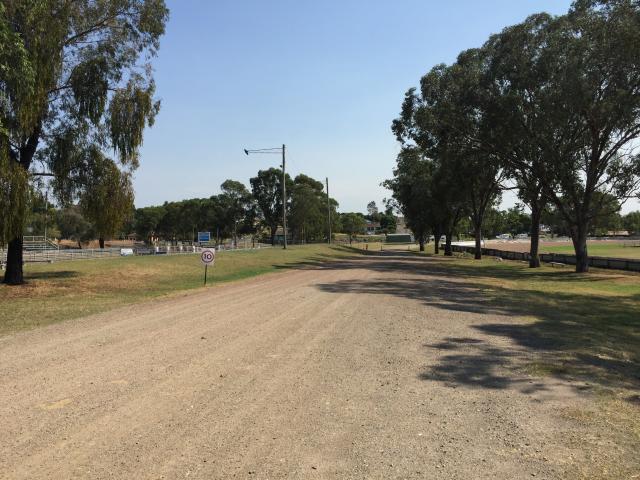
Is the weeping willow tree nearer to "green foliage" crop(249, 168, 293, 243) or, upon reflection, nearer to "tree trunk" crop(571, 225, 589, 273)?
"tree trunk" crop(571, 225, 589, 273)

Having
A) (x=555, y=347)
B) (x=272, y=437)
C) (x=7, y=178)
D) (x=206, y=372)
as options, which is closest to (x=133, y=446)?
(x=272, y=437)

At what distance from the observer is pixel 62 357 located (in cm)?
784

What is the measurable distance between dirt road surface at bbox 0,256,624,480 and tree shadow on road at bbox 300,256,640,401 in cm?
8

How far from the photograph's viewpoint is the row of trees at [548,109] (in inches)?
939

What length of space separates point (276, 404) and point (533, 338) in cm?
618

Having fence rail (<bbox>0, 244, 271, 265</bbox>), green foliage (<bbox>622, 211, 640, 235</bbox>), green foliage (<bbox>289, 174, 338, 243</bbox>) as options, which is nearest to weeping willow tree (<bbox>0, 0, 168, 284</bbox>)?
fence rail (<bbox>0, 244, 271, 265</bbox>)

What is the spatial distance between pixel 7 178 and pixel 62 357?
10208 millimetres

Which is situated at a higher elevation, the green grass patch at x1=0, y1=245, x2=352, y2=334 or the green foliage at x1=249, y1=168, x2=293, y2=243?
the green foliage at x1=249, y1=168, x2=293, y2=243

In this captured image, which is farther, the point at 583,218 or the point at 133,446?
the point at 583,218

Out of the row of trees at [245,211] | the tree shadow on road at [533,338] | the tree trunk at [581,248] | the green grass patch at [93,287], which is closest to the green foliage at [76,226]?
the row of trees at [245,211]

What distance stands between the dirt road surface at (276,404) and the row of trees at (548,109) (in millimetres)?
18388

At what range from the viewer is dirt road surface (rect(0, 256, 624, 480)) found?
4.18 metres

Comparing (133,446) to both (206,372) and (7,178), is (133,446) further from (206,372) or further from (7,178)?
(7,178)

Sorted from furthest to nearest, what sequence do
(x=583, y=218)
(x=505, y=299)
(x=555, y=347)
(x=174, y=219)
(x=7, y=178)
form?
(x=174, y=219), (x=583, y=218), (x=505, y=299), (x=7, y=178), (x=555, y=347)
